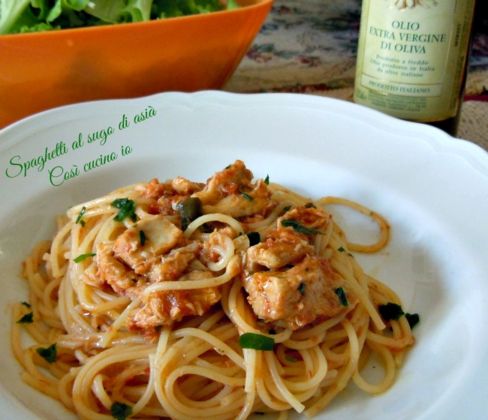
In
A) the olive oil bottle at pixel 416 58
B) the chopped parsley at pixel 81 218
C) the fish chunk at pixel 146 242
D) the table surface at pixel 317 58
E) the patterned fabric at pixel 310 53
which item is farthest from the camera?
the patterned fabric at pixel 310 53

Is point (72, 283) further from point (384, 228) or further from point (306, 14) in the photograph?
point (306, 14)

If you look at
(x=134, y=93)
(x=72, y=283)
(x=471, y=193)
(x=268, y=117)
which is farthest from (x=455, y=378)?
(x=134, y=93)

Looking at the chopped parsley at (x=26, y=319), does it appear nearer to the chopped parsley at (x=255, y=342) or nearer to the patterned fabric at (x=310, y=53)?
the chopped parsley at (x=255, y=342)

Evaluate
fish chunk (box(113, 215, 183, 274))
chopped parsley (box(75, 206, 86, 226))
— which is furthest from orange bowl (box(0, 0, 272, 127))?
fish chunk (box(113, 215, 183, 274))

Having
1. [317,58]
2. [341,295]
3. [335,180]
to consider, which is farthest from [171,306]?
[317,58]

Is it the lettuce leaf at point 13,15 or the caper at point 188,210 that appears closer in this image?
the caper at point 188,210

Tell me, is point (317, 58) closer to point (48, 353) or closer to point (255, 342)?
point (255, 342)

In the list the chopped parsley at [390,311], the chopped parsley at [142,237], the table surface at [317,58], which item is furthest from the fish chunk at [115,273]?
the table surface at [317,58]

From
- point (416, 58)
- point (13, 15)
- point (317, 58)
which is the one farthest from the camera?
point (317, 58)
